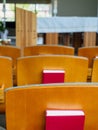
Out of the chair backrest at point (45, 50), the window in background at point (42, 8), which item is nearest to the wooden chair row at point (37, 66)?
the chair backrest at point (45, 50)

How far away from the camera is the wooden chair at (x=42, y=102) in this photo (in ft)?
2.69

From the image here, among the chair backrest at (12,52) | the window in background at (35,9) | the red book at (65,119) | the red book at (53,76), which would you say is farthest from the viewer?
the window in background at (35,9)

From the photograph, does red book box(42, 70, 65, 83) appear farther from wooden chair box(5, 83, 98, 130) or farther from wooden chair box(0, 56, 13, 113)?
wooden chair box(5, 83, 98, 130)

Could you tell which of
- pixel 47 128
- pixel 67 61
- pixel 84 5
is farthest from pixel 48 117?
pixel 84 5

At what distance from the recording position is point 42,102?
833mm

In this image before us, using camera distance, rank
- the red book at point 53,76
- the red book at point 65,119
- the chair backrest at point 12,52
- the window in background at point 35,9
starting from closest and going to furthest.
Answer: the red book at point 65,119 → the red book at point 53,76 → the chair backrest at point 12,52 → the window in background at point 35,9

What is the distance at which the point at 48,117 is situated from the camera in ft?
2.63

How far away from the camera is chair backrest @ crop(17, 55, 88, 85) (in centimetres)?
144

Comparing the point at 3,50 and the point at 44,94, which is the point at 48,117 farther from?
the point at 3,50

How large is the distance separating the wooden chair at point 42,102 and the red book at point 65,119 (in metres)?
0.02

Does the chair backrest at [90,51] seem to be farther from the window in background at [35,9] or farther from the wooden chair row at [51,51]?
the window in background at [35,9]

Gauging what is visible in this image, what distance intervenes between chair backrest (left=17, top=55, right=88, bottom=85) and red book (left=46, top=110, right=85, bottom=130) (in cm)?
63

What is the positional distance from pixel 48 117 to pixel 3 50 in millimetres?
1159

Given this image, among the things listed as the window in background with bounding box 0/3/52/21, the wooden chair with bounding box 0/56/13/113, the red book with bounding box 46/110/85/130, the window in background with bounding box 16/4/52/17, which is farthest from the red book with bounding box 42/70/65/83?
the window in background with bounding box 16/4/52/17
